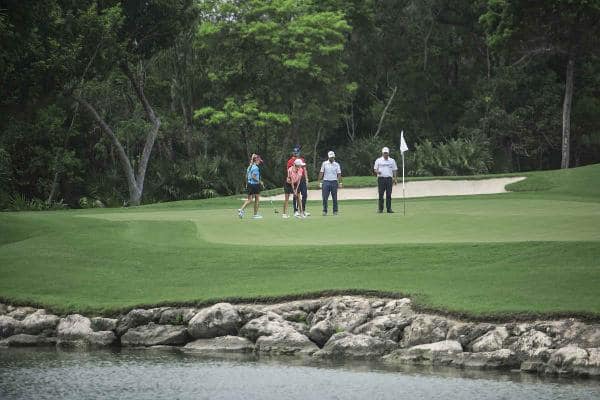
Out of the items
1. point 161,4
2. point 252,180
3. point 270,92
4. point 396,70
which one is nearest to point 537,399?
point 252,180

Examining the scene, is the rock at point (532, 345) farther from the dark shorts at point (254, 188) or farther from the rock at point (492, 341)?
the dark shorts at point (254, 188)

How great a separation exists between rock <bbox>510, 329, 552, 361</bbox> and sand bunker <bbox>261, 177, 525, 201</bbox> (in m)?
25.7

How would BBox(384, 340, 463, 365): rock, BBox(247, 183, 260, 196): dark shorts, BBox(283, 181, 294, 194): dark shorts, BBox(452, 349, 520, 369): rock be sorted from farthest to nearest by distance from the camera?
BBox(283, 181, 294, 194): dark shorts → BBox(247, 183, 260, 196): dark shorts → BBox(384, 340, 463, 365): rock → BBox(452, 349, 520, 369): rock

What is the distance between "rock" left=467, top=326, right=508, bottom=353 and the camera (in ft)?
53.4

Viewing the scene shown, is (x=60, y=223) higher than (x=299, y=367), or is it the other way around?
(x=60, y=223)

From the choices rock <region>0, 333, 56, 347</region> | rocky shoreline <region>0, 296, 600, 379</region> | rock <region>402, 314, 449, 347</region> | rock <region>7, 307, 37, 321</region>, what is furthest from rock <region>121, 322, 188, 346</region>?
rock <region>402, 314, 449, 347</region>

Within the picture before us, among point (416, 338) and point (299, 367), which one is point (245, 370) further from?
point (416, 338)

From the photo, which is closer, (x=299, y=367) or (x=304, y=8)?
(x=299, y=367)

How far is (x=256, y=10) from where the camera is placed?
55188 mm

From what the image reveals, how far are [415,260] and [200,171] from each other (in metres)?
28.8

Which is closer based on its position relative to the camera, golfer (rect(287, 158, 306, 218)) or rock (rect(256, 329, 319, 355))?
rock (rect(256, 329, 319, 355))

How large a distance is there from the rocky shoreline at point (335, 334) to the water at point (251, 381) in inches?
19.7

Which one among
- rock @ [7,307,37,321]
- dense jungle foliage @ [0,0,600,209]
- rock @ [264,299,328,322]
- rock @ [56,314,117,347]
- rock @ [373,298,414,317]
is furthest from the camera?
dense jungle foliage @ [0,0,600,209]

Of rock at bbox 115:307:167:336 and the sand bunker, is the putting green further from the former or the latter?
the sand bunker
